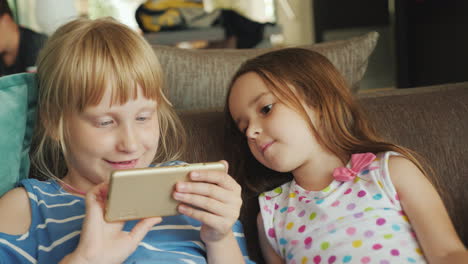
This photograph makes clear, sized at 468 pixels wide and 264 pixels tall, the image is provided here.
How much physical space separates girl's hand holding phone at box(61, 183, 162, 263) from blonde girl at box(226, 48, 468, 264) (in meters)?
0.41

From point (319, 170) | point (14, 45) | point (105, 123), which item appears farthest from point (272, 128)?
point (14, 45)

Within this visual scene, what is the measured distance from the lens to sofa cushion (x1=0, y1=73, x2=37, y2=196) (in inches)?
41.2

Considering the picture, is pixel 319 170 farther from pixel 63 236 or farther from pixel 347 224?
pixel 63 236

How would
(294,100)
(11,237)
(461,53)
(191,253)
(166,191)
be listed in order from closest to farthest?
(166,191) < (11,237) < (191,253) < (294,100) < (461,53)

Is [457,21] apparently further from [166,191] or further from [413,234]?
[166,191]

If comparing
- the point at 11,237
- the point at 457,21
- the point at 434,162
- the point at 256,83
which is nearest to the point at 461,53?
the point at 457,21

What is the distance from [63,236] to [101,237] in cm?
18

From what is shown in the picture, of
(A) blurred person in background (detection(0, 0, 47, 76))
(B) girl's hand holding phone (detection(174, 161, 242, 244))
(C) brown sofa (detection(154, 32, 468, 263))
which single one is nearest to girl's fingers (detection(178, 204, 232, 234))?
(B) girl's hand holding phone (detection(174, 161, 242, 244))

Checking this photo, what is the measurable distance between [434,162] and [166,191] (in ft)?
2.49

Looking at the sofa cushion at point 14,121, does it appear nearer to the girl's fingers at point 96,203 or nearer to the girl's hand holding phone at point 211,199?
the girl's fingers at point 96,203

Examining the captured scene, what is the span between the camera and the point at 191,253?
108 cm

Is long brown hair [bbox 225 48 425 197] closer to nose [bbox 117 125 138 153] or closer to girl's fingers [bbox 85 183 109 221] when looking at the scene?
nose [bbox 117 125 138 153]

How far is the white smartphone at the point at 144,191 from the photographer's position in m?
0.83

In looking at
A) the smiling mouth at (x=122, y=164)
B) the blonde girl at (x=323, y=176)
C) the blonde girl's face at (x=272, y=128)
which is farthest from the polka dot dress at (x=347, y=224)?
the smiling mouth at (x=122, y=164)
